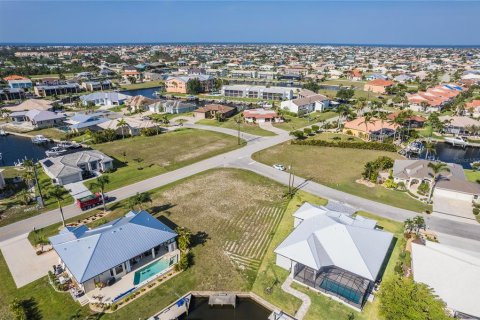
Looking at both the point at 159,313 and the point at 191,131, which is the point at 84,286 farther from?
the point at 191,131

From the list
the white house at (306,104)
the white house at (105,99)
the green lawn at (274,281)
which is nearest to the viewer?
the green lawn at (274,281)

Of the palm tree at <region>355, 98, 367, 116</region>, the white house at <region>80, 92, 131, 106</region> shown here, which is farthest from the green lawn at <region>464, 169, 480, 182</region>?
the white house at <region>80, 92, 131, 106</region>

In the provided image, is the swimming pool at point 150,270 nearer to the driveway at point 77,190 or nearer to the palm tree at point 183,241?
the palm tree at point 183,241

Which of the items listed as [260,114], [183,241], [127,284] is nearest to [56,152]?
[183,241]

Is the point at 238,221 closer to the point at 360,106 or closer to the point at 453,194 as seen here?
the point at 453,194

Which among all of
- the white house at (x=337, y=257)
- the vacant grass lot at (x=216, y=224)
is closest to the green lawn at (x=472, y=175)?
the white house at (x=337, y=257)

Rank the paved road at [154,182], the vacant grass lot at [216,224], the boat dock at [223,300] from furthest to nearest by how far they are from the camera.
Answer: the paved road at [154,182] < the vacant grass lot at [216,224] < the boat dock at [223,300]
